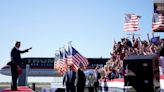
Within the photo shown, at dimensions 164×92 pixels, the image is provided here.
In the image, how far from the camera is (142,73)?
8617mm

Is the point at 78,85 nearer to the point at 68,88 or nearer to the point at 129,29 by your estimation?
the point at 68,88

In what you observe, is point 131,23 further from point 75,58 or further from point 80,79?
point 80,79

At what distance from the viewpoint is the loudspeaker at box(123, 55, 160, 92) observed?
8.52 metres

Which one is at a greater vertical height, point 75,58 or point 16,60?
point 16,60

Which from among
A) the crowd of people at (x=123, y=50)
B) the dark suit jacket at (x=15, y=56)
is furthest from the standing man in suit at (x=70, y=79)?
the dark suit jacket at (x=15, y=56)

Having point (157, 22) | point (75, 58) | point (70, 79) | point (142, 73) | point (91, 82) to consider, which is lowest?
point (91, 82)

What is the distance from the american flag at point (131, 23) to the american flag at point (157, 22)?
154 cm

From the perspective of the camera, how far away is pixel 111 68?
65.6 ft

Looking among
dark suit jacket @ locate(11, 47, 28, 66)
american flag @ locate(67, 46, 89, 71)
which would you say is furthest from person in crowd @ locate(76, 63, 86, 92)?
american flag @ locate(67, 46, 89, 71)

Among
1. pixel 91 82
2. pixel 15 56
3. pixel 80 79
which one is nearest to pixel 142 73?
pixel 15 56

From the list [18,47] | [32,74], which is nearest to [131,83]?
[18,47]

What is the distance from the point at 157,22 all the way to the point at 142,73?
12.3m

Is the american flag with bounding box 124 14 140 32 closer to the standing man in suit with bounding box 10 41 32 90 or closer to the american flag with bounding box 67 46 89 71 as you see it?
the american flag with bounding box 67 46 89 71

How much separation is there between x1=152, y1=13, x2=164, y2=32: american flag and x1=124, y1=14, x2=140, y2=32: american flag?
1538mm
